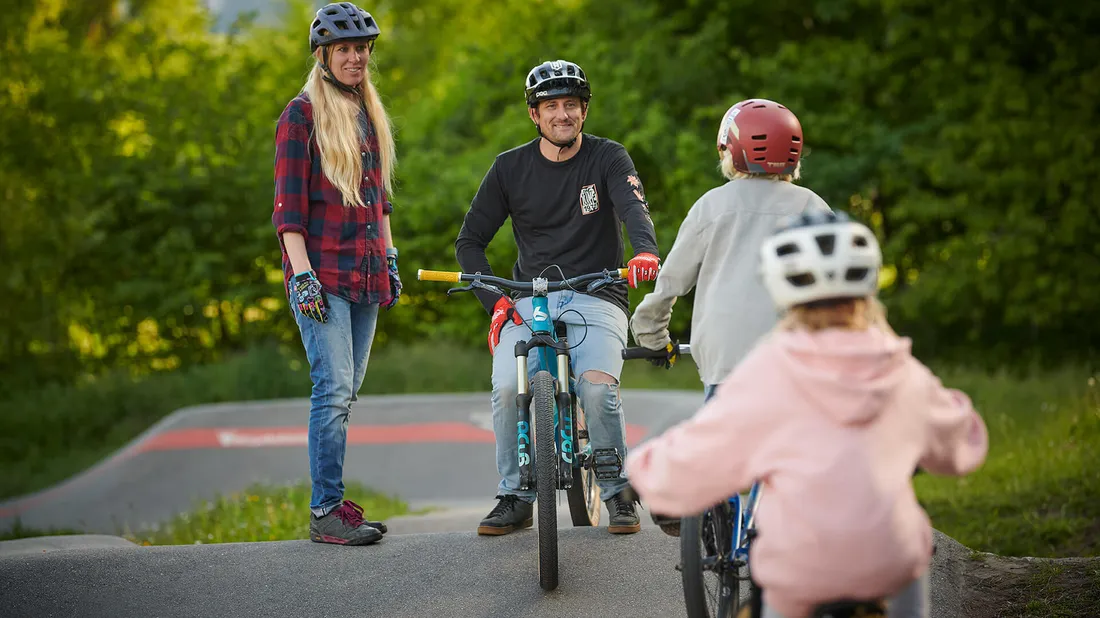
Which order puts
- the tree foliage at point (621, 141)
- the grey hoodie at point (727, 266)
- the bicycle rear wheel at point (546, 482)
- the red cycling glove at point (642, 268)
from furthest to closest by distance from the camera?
the tree foliage at point (621, 141) → the red cycling glove at point (642, 268) → the bicycle rear wheel at point (546, 482) → the grey hoodie at point (727, 266)

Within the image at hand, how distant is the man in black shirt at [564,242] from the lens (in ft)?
19.0

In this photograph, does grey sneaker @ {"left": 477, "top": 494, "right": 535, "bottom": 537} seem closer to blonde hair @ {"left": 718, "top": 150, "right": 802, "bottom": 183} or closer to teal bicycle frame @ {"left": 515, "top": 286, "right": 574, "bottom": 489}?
teal bicycle frame @ {"left": 515, "top": 286, "right": 574, "bottom": 489}

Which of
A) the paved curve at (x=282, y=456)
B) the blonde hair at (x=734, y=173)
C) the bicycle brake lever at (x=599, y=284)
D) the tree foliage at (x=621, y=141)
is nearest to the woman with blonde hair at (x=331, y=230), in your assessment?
the bicycle brake lever at (x=599, y=284)

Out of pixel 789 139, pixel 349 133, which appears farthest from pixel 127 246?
pixel 789 139

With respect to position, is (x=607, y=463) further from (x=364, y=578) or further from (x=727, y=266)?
(x=727, y=266)

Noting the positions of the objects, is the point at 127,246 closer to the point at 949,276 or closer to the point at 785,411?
the point at 949,276

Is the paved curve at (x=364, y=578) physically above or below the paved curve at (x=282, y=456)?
above

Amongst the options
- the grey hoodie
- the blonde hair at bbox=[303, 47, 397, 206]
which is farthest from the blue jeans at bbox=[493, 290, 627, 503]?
the grey hoodie

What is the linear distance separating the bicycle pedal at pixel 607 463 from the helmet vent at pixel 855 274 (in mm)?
2881

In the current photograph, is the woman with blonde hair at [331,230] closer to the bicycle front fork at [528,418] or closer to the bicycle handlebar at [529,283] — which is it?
the bicycle handlebar at [529,283]

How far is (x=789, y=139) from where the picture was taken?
4426 mm

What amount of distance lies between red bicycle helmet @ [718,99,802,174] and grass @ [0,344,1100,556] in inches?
146

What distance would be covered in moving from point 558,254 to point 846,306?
3046 millimetres

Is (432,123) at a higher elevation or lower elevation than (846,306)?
higher
